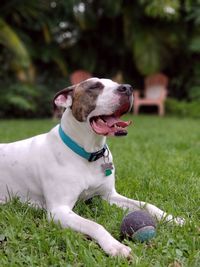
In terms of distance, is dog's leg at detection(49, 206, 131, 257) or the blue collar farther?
the blue collar

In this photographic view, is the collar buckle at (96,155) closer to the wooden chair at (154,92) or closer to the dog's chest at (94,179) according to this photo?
the dog's chest at (94,179)

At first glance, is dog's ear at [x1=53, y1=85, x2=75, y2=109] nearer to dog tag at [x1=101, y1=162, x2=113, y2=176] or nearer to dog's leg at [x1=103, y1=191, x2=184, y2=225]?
dog tag at [x1=101, y1=162, x2=113, y2=176]

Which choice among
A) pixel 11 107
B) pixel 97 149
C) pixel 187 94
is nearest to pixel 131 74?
pixel 187 94

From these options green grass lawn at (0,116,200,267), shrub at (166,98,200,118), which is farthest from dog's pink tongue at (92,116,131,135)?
shrub at (166,98,200,118)

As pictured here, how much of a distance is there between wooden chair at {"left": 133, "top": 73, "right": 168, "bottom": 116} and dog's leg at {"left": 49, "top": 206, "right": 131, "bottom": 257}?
10.9 m

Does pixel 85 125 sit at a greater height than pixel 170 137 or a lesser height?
greater

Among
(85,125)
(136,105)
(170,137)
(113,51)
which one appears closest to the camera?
(85,125)

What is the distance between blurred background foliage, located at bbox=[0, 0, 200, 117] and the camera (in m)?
12.7


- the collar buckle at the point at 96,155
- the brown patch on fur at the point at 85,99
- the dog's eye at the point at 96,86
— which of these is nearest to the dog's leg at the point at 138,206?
the collar buckle at the point at 96,155

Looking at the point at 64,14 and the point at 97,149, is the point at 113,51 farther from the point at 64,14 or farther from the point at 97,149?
the point at 97,149

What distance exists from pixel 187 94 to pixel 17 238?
1236 cm

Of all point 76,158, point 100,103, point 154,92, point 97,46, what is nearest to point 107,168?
point 76,158

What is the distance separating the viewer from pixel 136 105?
1366 centimetres

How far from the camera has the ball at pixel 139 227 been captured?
2.54m
